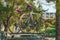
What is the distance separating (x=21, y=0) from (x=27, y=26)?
8.50 meters

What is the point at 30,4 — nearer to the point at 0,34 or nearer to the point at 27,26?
the point at 27,26

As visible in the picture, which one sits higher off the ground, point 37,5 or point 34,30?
point 37,5

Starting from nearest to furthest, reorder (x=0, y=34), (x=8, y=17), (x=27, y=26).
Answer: (x=0, y=34), (x=8, y=17), (x=27, y=26)

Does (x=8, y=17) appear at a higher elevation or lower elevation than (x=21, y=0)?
lower

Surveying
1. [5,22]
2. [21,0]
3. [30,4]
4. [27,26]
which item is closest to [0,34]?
[21,0]

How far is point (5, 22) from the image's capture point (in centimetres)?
2106

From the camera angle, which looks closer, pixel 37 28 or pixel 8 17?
pixel 8 17

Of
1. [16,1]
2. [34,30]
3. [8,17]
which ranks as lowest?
[34,30]

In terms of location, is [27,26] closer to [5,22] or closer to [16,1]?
[5,22]

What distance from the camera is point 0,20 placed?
20125 mm

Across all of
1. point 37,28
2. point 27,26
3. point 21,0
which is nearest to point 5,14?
point 21,0

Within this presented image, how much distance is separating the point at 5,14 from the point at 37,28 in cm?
605

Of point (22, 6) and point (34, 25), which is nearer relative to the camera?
point (22, 6)

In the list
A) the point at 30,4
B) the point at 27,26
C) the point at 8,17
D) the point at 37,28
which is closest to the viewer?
the point at 8,17
